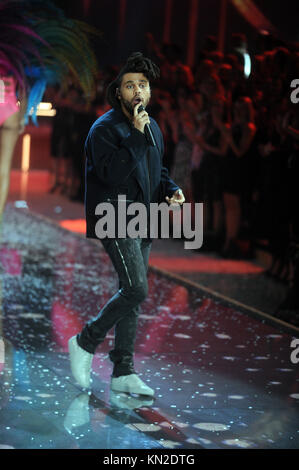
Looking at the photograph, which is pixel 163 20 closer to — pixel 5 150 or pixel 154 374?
pixel 5 150

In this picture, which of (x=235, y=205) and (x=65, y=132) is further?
(x=65, y=132)

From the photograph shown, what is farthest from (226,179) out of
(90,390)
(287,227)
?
(90,390)

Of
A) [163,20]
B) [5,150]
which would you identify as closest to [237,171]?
[5,150]

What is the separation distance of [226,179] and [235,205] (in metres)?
0.32

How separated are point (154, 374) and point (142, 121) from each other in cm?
150

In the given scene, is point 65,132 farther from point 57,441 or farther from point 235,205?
point 57,441

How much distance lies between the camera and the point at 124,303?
5121mm

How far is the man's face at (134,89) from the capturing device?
16.5ft

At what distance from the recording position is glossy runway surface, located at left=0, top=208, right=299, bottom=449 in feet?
15.0

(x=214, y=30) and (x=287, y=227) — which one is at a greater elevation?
(x=214, y=30)

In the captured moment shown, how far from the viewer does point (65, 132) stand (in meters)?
18.1

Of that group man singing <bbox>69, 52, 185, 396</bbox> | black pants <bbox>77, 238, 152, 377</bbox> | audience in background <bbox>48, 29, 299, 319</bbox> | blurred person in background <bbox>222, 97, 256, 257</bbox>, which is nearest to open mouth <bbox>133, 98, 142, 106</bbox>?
man singing <bbox>69, 52, 185, 396</bbox>

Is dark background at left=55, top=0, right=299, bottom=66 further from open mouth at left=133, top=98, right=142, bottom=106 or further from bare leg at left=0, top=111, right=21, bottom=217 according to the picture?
open mouth at left=133, top=98, right=142, bottom=106

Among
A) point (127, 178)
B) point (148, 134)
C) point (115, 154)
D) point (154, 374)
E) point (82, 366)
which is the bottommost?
point (154, 374)
